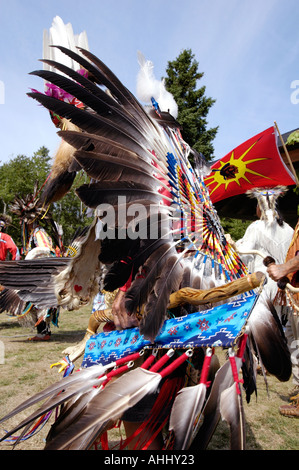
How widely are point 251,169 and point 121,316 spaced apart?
1712 mm

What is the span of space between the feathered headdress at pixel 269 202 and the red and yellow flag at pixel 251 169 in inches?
40.5

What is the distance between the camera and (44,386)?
3480 mm

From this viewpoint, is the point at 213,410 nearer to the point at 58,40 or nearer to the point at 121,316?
the point at 121,316

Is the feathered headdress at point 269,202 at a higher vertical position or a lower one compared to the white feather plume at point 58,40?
lower

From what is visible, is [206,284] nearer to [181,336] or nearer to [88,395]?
[181,336]

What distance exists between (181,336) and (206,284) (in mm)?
343

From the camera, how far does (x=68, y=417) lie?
138 cm

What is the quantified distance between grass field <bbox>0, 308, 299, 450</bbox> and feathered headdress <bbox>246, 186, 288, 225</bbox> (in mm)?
1909

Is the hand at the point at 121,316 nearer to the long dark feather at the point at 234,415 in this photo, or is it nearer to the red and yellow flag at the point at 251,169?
the long dark feather at the point at 234,415

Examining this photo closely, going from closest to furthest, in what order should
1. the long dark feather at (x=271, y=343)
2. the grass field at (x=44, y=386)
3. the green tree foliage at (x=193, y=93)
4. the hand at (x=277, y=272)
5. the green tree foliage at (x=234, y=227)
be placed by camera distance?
the hand at (x=277, y=272) < the long dark feather at (x=271, y=343) < the grass field at (x=44, y=386) < the green tree foliage at (x=234, y=227) < the green tree foliage at (x=193, y=93)

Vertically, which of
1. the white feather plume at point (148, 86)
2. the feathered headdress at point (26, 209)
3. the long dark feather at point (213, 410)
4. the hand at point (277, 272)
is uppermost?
the white feather plume at point (148, 86)

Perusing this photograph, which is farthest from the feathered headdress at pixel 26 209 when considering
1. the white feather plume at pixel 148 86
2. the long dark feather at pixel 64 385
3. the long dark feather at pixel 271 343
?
the long dark feather at pixel 271 343

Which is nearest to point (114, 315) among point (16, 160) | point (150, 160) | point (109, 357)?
point (109, 357)

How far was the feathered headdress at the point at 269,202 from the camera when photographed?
3811 mm
